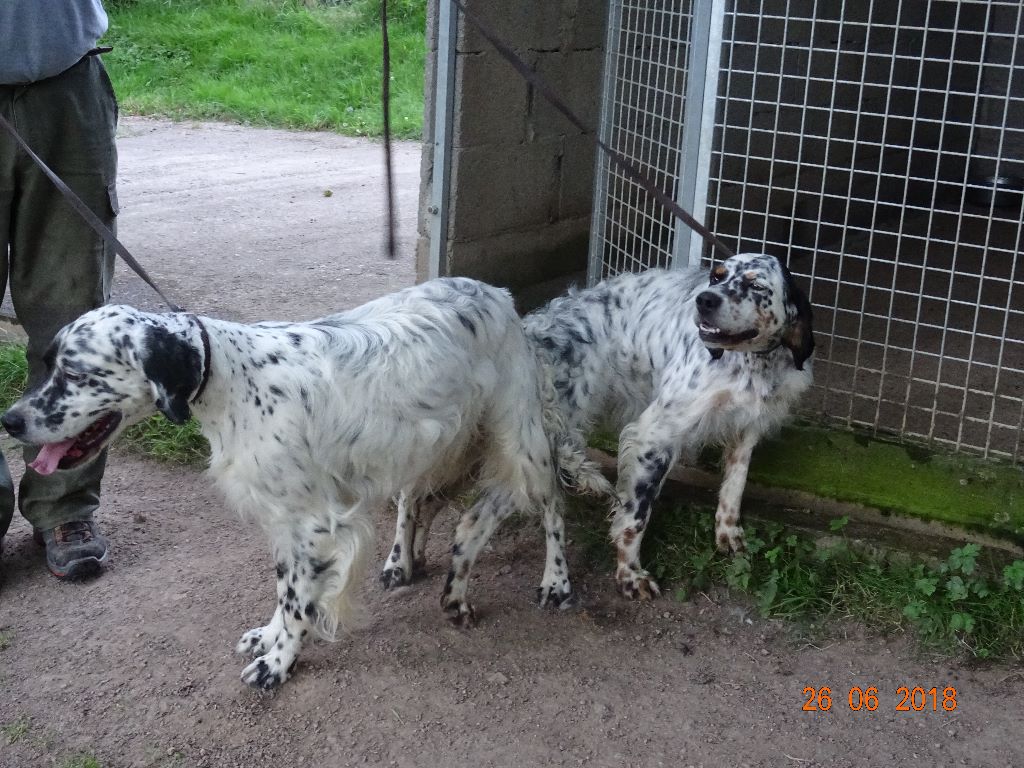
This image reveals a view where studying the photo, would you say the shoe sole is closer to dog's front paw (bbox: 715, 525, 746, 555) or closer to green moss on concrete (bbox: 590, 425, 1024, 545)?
dog's front paw (bbox: 715, 525, 746, 555)

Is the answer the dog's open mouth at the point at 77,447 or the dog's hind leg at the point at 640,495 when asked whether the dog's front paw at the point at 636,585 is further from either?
the dog's open mouth at the point at 77,447

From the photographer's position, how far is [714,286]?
367cm

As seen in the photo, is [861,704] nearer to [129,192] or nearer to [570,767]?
[570,767]

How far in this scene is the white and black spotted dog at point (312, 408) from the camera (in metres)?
3.09

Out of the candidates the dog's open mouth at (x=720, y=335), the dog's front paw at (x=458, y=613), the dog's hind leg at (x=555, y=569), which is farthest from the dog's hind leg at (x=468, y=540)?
the dog's open mouth at (x=720, y=335)

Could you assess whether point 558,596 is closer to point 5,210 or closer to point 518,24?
point 5,210

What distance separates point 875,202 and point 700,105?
2.28ft

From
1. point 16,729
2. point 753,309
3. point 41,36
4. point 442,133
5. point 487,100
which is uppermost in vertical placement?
point 41,36

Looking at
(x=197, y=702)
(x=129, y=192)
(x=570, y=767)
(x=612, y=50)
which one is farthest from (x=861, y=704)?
(x=129, y=192)

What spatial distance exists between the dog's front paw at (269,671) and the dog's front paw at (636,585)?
1.16m

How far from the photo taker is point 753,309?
364cm

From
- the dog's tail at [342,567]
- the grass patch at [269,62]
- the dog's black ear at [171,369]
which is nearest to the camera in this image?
the dog's black ear at [171,369]
